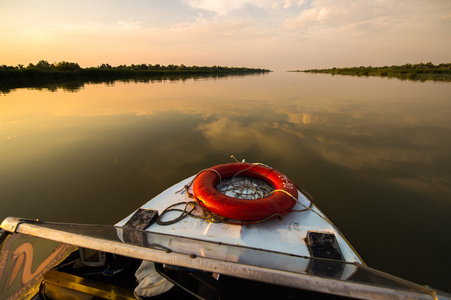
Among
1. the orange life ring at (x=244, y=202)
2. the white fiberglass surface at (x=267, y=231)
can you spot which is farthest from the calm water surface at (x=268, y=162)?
the orange life ring at (x=244, y=202)

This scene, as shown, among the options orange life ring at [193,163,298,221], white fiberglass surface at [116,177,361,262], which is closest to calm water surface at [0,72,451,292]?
white fiberglass surface at [116,177,361,262]

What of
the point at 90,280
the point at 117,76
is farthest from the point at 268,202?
the point at 117,76

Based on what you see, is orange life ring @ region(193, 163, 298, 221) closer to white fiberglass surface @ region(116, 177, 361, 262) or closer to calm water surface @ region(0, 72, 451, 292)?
white fiberglass surface @ region(116, 177, 361, 262)

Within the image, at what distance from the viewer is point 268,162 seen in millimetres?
4449

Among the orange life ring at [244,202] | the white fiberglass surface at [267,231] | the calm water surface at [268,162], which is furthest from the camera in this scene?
the calm water surface at [268,162]

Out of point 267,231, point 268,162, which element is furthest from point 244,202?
point 268,162

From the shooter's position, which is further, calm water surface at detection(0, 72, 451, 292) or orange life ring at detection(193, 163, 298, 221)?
calm water surface at detection(0, 72, 451, 292)

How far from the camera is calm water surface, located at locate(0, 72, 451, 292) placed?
272 cm

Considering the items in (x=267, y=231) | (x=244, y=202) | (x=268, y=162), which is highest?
(x=244, y=202)

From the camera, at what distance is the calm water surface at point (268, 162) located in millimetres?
2723

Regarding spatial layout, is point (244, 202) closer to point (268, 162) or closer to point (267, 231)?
point (267, 231)

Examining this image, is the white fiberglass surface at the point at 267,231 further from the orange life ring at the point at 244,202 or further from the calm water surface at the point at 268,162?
the calm water surface at the point at 268,162

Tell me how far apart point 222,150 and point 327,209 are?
269 cm

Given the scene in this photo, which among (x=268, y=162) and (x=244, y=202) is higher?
(x=244, y=202)
